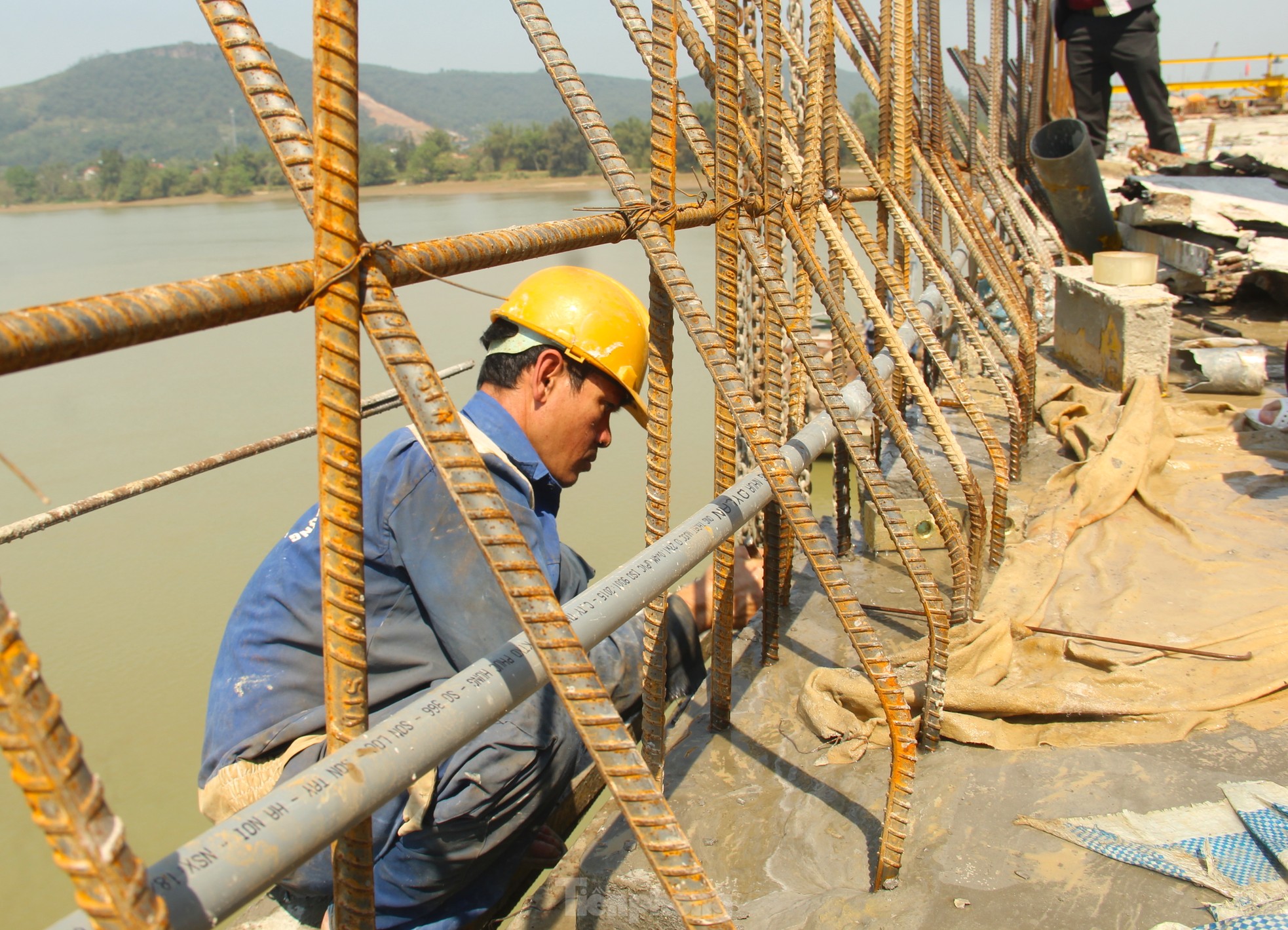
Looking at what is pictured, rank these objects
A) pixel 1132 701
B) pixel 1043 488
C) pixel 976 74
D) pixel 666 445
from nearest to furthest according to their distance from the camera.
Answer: pixel 666 445, pixel 1132 701, pixel 1043 488, pixel 976 74

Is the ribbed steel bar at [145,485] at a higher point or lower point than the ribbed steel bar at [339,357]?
lower

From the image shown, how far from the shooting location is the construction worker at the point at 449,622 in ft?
6.58

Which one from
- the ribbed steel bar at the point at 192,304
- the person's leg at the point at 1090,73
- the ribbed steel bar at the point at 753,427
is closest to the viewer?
the ribbed steel bar at the point at 192,304

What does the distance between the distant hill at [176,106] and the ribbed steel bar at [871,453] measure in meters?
105

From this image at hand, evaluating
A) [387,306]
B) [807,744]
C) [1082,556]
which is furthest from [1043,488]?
[387,306]

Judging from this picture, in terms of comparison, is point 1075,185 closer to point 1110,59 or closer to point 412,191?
point 1110,59

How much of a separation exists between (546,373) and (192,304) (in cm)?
139

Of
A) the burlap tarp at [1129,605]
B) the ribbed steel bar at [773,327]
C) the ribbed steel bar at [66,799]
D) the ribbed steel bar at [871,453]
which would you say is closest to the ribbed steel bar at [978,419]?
the burlap tarp at [1129,605]

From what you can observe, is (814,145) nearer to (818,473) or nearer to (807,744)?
(807,744)

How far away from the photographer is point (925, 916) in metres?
1.85

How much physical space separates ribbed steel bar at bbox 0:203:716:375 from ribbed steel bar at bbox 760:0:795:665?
4.07 feet

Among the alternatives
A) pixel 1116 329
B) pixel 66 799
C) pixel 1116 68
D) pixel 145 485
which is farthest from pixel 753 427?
pixel 1116 68

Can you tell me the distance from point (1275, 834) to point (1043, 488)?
99.3 inches

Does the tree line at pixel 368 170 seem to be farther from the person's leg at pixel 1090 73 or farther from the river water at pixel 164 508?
the person's leg at pixel 1090 73
